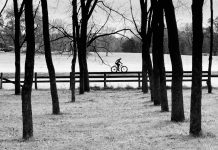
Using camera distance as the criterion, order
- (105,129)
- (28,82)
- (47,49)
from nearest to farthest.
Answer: (28,82) → (105,129) → (47,49)

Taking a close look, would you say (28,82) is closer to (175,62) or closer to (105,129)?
(105,129)

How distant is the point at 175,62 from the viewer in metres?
11.6

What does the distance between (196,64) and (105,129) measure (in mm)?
3131

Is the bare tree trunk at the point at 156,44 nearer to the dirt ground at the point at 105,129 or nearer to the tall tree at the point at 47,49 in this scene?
the dirt ground at the point at 105,129

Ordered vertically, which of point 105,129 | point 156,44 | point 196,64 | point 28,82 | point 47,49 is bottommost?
point 105,129

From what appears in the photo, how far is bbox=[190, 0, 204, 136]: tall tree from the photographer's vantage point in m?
9.46

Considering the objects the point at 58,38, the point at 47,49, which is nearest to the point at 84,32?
the point at 58,38

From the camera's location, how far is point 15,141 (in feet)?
30.5

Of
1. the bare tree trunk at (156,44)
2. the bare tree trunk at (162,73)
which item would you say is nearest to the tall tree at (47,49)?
the bare tree trunk at (162,73)

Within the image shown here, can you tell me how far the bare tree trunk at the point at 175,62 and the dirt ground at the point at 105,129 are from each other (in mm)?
416

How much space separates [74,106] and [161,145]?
8.35 meters

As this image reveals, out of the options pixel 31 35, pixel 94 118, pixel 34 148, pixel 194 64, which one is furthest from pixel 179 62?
pixel 34 148

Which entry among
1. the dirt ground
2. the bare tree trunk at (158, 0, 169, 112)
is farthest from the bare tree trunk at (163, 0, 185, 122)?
the bare tree trunk at (158, 0, 169, 112)

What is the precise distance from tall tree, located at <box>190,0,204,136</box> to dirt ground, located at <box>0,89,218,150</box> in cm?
40
